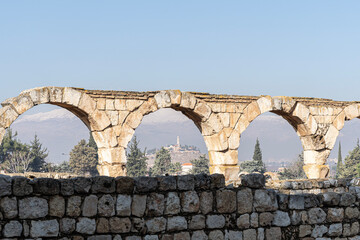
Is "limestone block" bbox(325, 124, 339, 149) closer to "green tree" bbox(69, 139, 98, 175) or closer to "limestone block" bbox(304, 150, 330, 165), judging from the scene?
"limestone block" bbox(304, 150, 330, 165)

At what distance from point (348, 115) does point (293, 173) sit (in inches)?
1785

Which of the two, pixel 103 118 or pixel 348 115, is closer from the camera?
pixel 103 118

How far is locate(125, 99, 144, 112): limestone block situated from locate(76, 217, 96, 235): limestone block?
8.24 meters

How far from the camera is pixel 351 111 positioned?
18250 millimetres

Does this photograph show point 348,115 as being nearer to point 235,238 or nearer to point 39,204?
point 235,238

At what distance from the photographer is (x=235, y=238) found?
7.20 meters

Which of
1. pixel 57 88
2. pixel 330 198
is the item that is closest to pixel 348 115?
pixel 57 88

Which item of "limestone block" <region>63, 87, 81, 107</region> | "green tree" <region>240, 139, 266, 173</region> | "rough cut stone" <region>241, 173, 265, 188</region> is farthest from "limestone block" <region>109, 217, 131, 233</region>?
"green tree" <region>240, 139, 266, 173</region>

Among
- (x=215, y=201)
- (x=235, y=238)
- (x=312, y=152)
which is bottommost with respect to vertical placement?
(x=235, y=238)

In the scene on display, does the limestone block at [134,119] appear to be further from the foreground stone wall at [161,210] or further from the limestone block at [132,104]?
the foreground stone wall at [161,210]

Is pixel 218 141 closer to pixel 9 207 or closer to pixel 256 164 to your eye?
pixel 9 207

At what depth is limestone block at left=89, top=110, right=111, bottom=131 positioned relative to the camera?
14.1 m

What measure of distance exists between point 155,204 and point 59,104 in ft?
25.5

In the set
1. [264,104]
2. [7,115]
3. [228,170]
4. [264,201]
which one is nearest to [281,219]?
[264,201]
